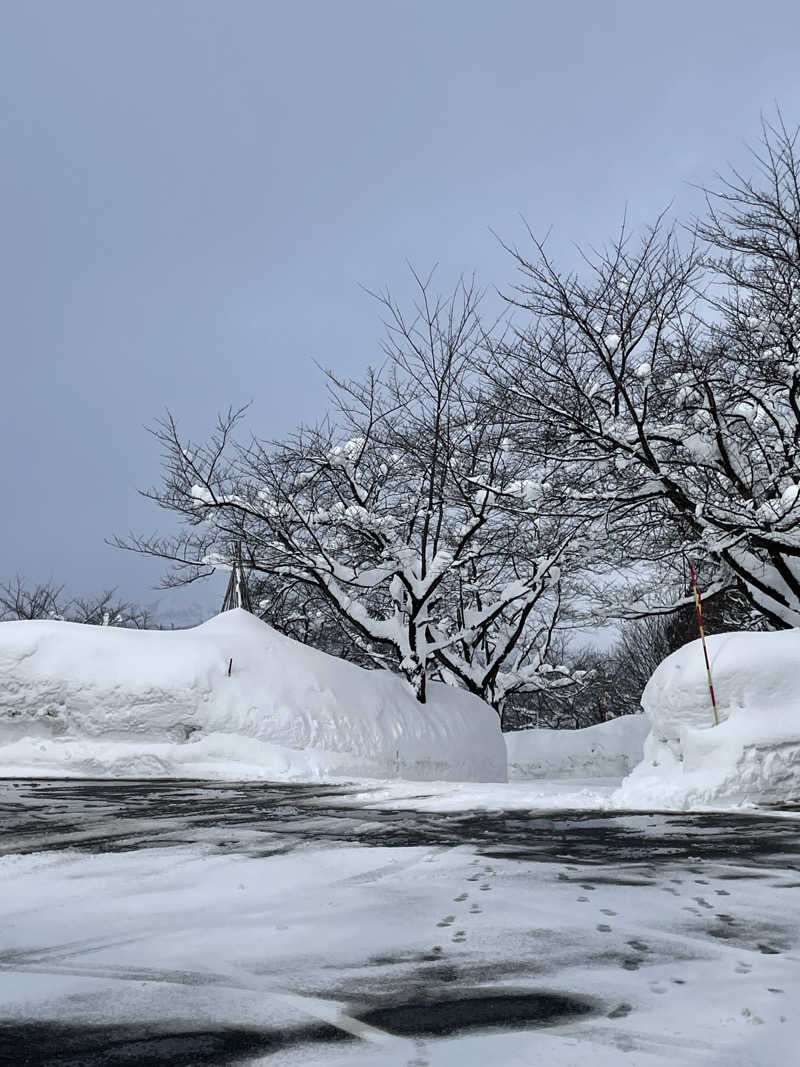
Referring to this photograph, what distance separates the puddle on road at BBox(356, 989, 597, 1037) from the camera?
199 cm

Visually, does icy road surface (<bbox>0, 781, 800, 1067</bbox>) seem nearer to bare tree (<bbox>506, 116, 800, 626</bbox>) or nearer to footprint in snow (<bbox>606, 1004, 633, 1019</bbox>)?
footprint in snow (<bbox>606, 1004, 633, 1019</bbox>)

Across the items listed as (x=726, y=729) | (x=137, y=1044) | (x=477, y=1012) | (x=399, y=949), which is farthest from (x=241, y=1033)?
(x=726, y=729)

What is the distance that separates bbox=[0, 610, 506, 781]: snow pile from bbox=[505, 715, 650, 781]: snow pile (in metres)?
12.7

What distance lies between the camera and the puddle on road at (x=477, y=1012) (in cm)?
199

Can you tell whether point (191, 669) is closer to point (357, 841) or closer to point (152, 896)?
point (357, 841)

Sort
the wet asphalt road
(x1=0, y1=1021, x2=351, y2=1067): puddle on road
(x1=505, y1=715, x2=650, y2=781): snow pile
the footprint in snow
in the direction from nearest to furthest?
(x1=0, y1=1021, x2=351, y2=1067): puddle on road < the footprint in snow < the wet asphalt road < (x1=505, y1=715, x2=650, y2=781): snow pile

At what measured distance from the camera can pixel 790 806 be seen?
277 inches

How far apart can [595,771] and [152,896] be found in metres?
22.6

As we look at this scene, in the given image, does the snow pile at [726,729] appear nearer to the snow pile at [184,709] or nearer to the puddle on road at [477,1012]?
the snow pile at [184,709]

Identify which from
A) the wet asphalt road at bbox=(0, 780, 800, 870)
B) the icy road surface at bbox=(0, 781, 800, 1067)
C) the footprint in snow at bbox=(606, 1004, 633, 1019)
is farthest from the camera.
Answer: the wet asphalt road at bbox=(0, 780, 800, 870)

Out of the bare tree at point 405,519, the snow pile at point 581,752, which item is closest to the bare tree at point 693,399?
the bare tree at point 405,519

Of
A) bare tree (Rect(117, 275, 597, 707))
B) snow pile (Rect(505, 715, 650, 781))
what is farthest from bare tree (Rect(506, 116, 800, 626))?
snow pile (Rect(505, 715, 650, 781))

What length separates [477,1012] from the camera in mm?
2094

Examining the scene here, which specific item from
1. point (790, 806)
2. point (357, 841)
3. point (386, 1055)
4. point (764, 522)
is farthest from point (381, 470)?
point (386, 1055)
